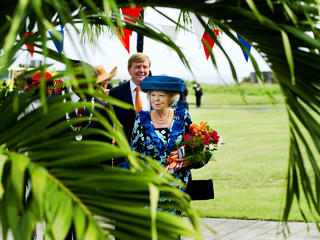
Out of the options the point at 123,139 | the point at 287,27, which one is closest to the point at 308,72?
the point at 287,27

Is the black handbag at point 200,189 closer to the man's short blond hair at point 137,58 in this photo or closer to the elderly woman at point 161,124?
the elderly woman at point 161,124

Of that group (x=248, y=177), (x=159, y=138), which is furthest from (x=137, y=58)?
(x=248, y=177)

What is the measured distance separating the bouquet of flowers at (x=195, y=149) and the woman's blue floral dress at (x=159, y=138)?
10 centimetres

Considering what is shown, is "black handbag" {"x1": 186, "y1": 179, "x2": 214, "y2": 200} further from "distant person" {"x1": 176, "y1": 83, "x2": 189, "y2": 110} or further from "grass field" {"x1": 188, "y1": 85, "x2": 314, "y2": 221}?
"distant person" {"x1": 176, "y1": 83, "x2": 189, "y2": 110}

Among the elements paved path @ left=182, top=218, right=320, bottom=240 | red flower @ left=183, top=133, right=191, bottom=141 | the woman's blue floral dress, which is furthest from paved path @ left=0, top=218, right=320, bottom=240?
red flower @ left=183, top=133, right=191, bottom=141

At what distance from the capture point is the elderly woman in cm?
452

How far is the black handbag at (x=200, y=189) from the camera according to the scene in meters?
4.59

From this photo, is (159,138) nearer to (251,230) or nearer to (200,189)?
(200,189)

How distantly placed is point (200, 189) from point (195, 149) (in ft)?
1.52

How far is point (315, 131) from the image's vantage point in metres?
2.30

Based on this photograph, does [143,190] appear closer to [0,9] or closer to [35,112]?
[35,112]

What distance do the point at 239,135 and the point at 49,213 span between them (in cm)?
1776

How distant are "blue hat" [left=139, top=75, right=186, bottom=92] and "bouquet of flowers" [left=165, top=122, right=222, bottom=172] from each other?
41 centimetres

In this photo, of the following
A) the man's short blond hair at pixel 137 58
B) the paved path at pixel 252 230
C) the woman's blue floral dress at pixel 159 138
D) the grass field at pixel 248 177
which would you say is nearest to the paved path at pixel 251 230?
the paved path at pixel 252 230
